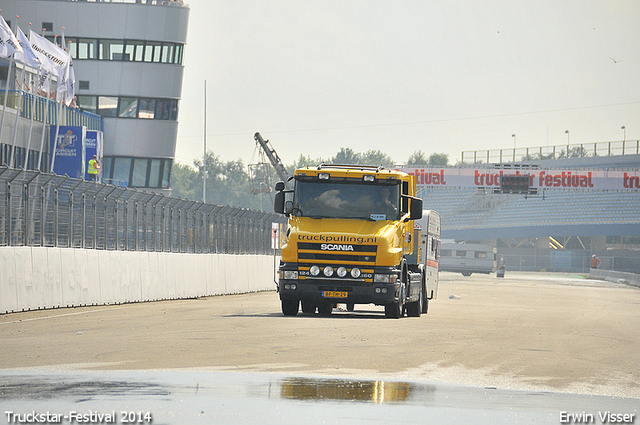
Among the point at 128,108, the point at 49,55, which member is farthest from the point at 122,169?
the point at 49,55

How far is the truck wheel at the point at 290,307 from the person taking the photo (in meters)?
21.0

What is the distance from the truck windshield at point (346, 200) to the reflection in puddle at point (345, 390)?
1009 cm

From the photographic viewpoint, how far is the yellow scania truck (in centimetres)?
1975

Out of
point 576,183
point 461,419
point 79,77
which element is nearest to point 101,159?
point 79,77

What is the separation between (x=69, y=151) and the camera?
199 ft

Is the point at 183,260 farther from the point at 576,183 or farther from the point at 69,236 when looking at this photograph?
the point at 576,183

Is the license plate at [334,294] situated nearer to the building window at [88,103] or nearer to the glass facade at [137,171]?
the glass facade at [137,171]

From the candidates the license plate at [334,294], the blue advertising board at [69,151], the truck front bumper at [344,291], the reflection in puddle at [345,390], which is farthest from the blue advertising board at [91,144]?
the reflection in puddle at [345,390]

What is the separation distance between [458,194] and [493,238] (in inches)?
474

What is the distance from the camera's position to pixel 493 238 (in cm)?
11031

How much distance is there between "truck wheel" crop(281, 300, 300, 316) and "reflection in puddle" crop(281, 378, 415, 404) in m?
10.9

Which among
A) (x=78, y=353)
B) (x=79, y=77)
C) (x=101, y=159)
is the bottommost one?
(x=78, y=353)

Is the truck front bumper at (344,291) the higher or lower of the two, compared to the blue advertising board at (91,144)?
lower

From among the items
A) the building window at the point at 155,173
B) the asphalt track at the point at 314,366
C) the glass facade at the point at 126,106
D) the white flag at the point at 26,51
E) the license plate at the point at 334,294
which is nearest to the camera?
the asphalt track at the point at 314,366
